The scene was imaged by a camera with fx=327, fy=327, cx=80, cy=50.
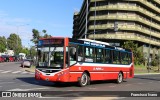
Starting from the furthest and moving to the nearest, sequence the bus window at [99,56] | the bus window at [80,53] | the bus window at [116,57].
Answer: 1. the bus window at [116,57]
2. the bus window at [99,56]
3. the bus window at [80,53]

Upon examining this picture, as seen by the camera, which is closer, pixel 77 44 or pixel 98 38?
pixel 77 44

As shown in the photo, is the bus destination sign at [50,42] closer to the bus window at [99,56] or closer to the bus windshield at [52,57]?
the bus windshield at [52,57]

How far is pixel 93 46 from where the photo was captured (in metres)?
20.6

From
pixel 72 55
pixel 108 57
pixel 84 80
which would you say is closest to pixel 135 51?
pixel 108 57

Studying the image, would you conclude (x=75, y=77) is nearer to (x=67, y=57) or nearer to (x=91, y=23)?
(x=67, y=57)

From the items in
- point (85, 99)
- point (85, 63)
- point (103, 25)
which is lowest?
point (85, 99)

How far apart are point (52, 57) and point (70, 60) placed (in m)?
1.01

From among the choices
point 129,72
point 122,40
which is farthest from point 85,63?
point 122,40

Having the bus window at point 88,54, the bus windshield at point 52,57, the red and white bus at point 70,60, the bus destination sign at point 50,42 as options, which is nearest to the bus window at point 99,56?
the red and white bus at point 70,60

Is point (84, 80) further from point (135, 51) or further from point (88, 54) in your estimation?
point (135, 51)

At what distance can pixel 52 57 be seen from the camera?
1816 centimetres

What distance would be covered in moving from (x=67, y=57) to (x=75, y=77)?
1.37 meters

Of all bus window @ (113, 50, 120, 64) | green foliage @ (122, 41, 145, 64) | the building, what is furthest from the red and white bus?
the building

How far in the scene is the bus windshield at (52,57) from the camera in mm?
17980
